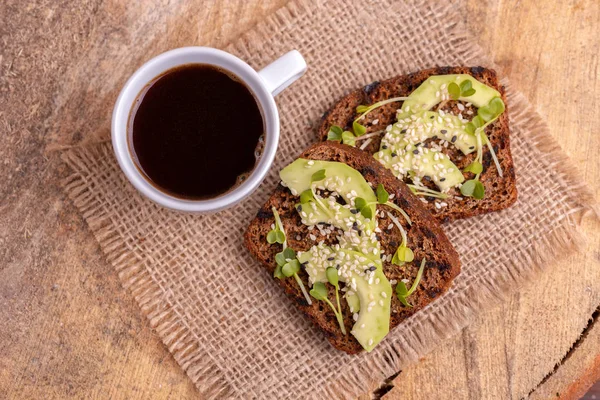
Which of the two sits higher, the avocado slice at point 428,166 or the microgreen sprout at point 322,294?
the avocado slice at point 428,166

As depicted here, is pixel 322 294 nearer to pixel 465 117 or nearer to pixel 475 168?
pixel 475 168

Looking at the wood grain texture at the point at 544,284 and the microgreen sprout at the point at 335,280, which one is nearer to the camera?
the microgreen sprout at the point at 335,280

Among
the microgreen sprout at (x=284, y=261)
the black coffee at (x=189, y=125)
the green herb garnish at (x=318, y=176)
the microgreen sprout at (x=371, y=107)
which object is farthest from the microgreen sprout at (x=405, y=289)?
the black coffee at (x=189, y=125)

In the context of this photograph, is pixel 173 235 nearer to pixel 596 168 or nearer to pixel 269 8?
pixel 269 8

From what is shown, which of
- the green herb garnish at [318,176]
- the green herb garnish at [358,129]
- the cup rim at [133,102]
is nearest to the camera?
the cup rim at [133,102]

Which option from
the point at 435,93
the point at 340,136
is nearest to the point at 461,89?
the point at 435,93

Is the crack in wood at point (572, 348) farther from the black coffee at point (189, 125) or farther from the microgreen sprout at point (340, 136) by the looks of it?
the black coffee at point (189, 125)
